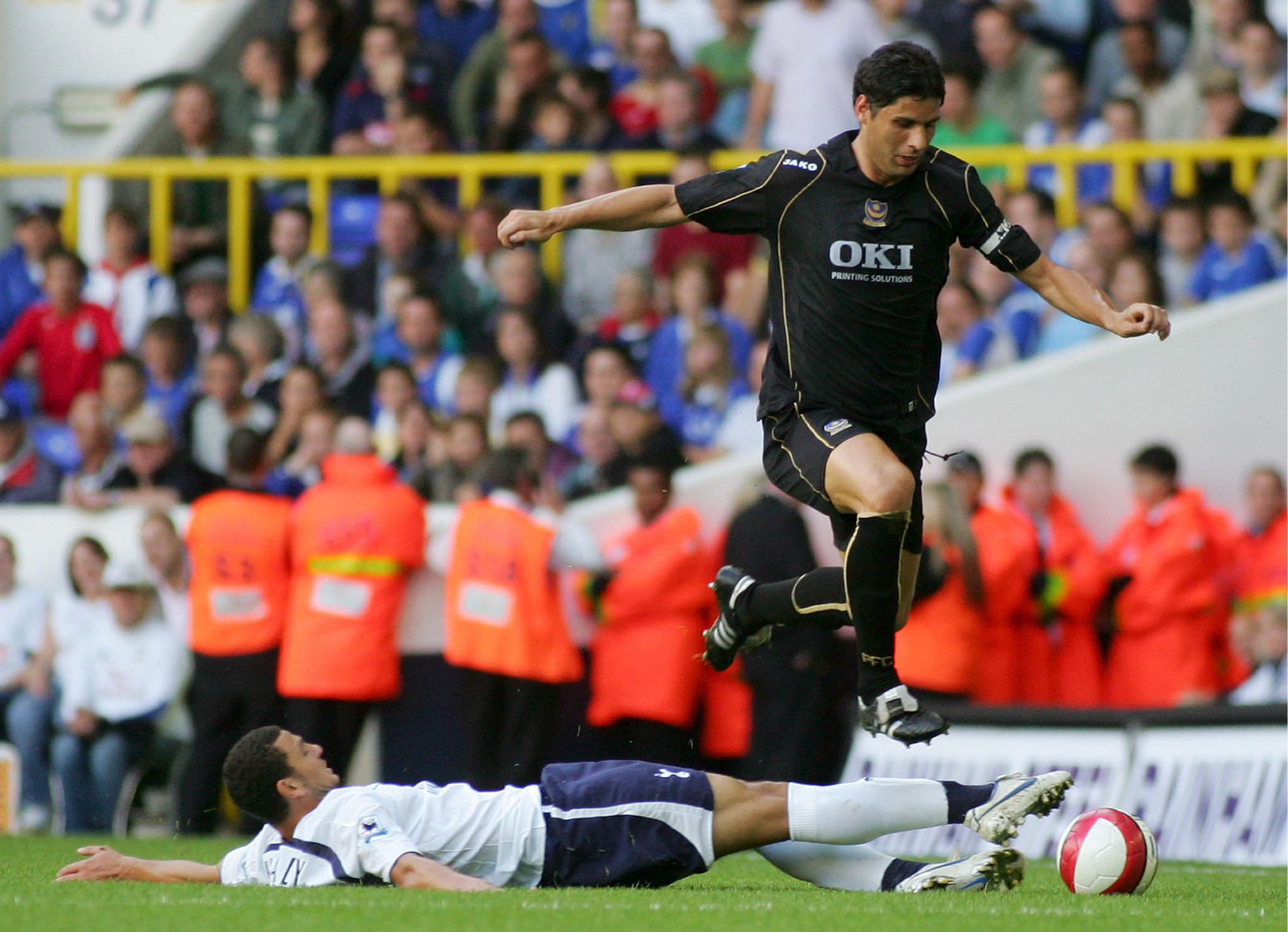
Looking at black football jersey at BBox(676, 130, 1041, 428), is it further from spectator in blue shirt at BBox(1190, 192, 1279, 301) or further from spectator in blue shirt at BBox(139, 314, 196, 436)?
spectator in blue shirt at BBox(139, 314, 196, 436)

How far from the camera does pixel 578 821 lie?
681 cm

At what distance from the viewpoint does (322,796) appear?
266 inches

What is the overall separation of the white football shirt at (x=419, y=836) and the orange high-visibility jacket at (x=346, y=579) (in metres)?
4.19

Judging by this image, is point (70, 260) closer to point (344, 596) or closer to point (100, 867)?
point (344, 596)

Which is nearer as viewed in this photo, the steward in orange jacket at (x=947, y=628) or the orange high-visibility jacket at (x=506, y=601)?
the steward in orange jacket at (x=947, y=628)

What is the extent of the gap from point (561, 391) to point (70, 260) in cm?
345

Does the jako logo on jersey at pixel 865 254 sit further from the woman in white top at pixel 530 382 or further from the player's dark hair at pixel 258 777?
the woman in white top at pixel 530 382

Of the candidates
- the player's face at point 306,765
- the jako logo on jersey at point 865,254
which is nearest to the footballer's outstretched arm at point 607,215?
the jako logo on jersey at point 865,254

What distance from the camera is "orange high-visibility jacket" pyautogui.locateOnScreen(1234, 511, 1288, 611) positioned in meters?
10.7

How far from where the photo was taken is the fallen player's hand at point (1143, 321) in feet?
21.9

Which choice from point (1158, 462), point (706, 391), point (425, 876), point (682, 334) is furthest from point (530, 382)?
point (425, 876)

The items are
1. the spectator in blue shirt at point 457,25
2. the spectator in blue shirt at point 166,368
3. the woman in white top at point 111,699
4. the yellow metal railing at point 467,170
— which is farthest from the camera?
the spectator in blue shirt at point 457,25

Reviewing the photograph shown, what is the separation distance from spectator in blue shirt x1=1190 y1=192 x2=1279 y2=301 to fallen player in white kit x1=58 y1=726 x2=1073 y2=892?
19.6ft

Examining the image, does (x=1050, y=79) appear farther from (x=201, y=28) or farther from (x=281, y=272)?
(x=201, y=28)
